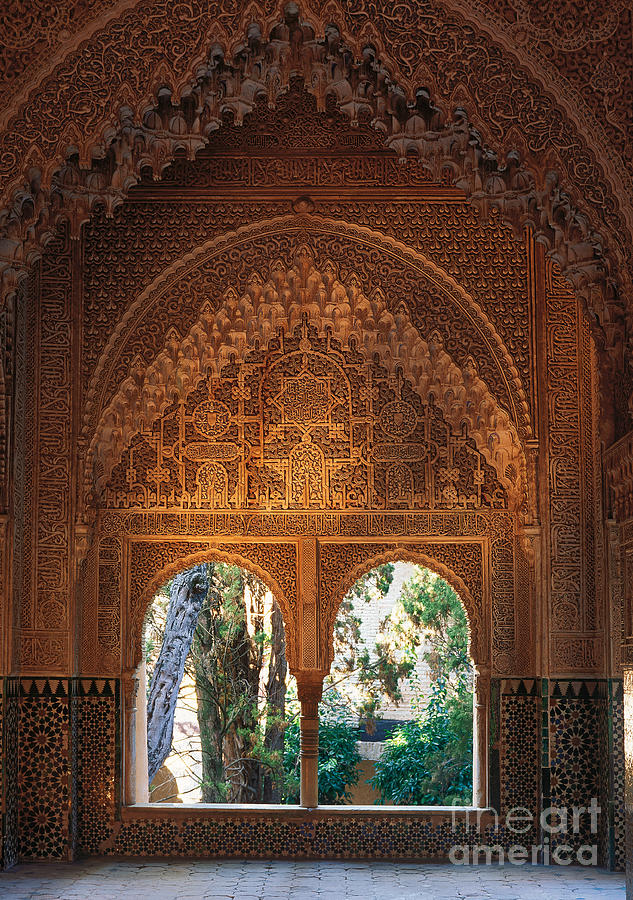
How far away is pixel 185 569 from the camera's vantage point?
7.84m

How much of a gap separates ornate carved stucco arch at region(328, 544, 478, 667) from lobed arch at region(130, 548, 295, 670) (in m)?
0.30

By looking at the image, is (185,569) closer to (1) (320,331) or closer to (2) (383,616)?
(1) (320,331)

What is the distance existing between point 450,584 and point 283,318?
7.08 ft

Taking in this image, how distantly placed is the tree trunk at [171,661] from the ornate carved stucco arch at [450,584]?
4157 mm

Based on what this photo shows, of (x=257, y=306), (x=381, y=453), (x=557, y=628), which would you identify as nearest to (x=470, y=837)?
(x=557, y=628)

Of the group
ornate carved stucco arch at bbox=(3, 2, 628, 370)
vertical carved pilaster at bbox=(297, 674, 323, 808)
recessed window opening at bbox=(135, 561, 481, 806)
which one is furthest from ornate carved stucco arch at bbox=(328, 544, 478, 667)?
recessed window opening at bbox=(135, 561, 481, 806)

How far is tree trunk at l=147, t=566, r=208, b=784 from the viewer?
38.3 ft

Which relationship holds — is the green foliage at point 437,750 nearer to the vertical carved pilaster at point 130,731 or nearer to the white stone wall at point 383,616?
the white stone wall at point 383,616

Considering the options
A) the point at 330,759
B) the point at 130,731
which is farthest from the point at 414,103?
the point at 330,759

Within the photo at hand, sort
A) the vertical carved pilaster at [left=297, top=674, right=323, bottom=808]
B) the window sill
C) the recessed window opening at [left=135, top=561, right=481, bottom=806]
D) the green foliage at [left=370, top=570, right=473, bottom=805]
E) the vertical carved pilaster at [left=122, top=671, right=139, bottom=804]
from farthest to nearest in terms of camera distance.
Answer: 1. the recessed window opening at [left=135, top=561, right=481, bottom=806]
2. the green foliage at [left=370, top=570, right=473, bottom=805]
3. the vertical carved pilaster at [left=297, top=674, right=323, bottom=808]
4. the vertical carved pilaster at [left=122, top=671, right=139, bottom=804]
5. the window sill

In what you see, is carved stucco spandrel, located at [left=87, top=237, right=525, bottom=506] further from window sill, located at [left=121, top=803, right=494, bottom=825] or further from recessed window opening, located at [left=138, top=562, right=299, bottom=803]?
recessed window opening, located at [left=138, top=562, right=299, bottom=803]

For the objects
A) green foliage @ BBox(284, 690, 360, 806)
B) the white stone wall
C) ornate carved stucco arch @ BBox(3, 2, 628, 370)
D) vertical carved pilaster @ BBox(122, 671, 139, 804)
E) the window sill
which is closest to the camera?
ornate carved stucco arch @ BBox(3, 2, 628, 370)

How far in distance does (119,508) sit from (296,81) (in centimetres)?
310

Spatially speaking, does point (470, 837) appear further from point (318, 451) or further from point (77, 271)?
point (77, 271)
